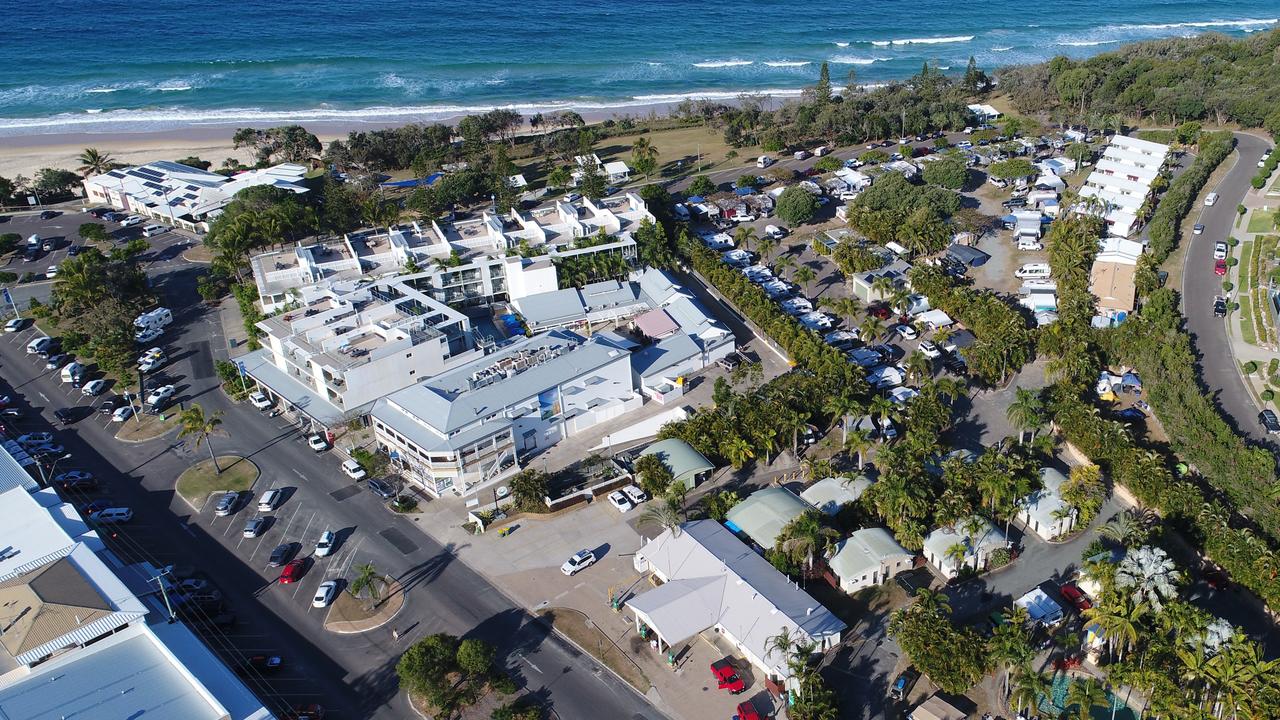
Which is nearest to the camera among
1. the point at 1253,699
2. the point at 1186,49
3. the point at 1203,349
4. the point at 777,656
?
the point at 1253,699

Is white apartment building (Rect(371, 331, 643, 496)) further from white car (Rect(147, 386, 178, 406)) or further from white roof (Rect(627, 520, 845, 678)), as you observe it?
white car (Rect(147, 386, 178, 406))

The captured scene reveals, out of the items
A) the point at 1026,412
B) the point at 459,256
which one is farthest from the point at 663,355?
the point at 1026,412

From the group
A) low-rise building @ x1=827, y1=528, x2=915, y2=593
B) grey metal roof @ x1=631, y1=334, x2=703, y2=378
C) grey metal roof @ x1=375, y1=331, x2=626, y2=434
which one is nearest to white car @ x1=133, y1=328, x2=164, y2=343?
grey metal roof @ x1=375, y1=331, x2=626, y2=434

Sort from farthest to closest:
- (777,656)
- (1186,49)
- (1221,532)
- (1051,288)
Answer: (1186,49), (1051,288), (1221,532), (777,656)

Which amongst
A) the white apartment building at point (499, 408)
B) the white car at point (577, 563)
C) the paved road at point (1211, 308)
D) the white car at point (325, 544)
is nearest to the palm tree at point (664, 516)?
the white car at point (577, 563)

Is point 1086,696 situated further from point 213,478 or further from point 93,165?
point 93,165

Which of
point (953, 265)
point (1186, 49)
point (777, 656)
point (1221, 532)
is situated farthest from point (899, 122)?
point (777, 656)

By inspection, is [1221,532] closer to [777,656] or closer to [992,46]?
[777,656]
